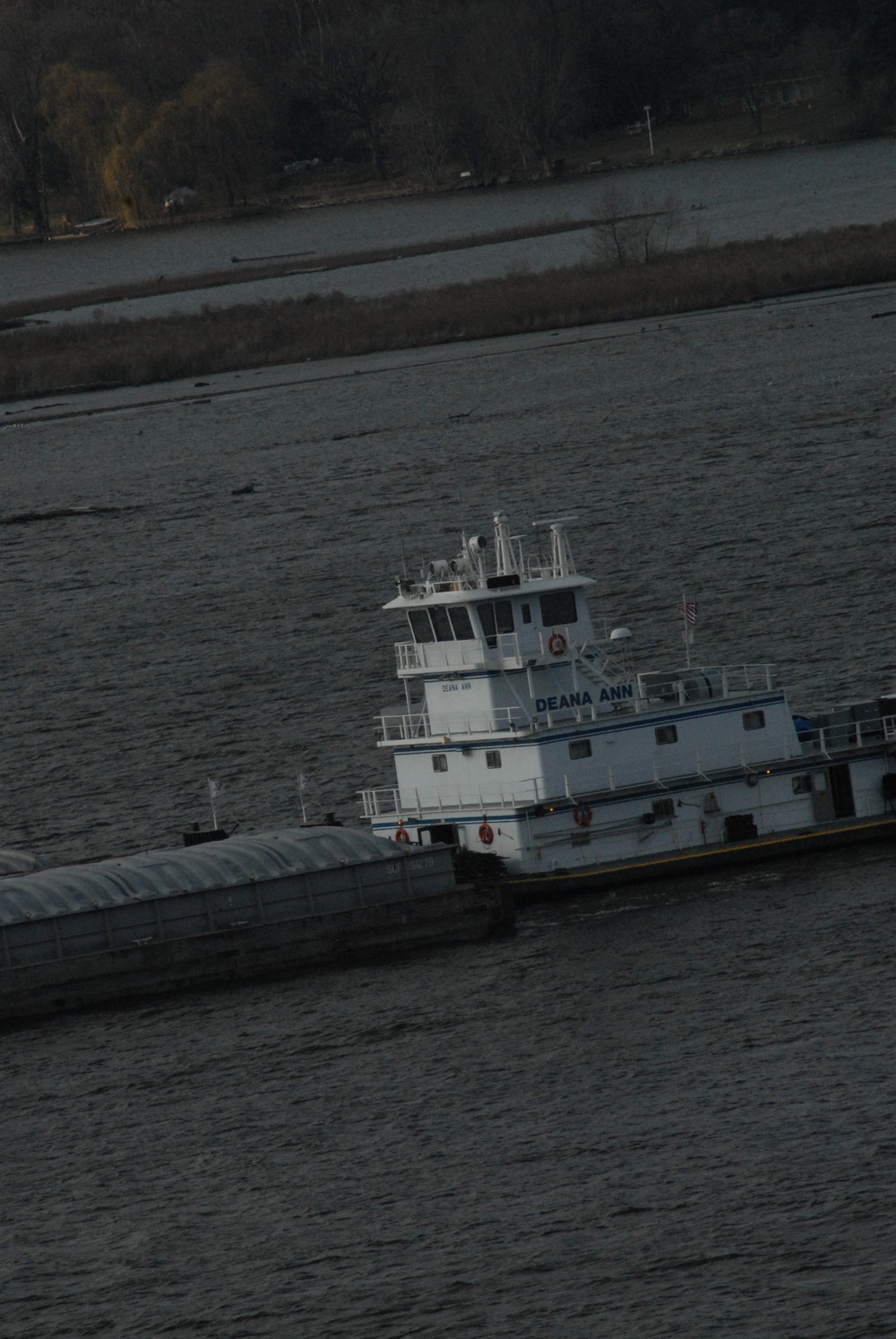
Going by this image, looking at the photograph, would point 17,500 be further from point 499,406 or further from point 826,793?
point 826,793

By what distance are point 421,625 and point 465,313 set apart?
361ft

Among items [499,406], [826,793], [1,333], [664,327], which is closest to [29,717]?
[826,793]

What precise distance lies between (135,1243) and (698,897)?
61.4 ft

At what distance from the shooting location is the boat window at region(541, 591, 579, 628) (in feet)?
168

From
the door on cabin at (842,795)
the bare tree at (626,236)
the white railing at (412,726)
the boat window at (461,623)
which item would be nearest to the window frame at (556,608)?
the boat window at (461,623)

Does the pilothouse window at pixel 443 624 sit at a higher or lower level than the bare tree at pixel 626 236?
lower

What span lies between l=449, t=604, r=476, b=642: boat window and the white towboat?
38mm

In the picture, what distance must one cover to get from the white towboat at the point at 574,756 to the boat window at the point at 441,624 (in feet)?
0.14

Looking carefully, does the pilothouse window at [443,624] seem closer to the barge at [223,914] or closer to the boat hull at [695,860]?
the barge at [223,914]

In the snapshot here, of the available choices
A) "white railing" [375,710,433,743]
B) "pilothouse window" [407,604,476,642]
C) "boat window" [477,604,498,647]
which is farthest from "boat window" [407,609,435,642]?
"white railing" [375,710,433,743]

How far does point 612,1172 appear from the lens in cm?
3525

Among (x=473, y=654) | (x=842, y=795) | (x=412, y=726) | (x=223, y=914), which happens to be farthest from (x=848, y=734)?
(x=223, y=914)

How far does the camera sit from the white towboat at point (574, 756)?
50.2 metres

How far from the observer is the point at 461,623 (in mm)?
51188
